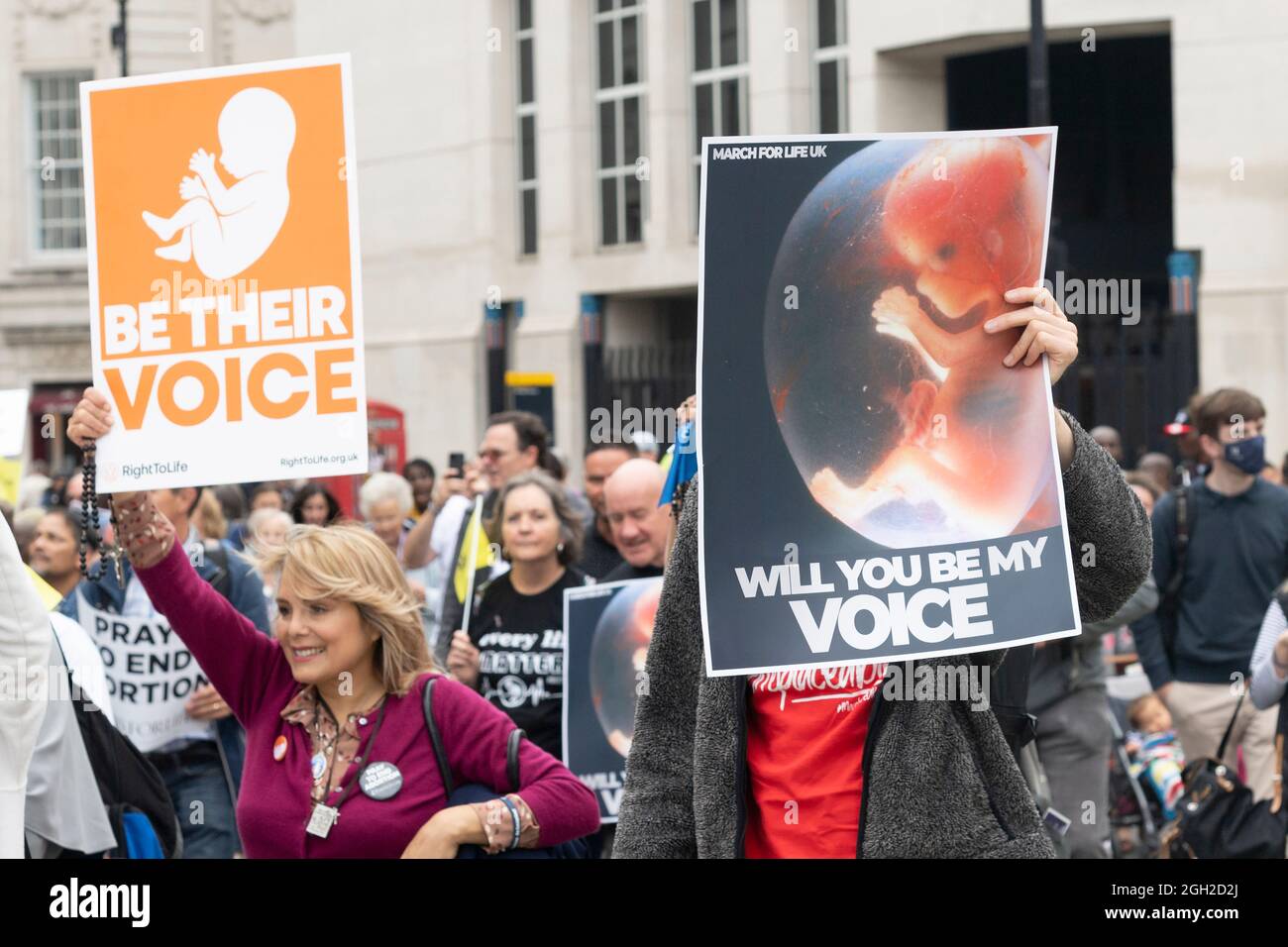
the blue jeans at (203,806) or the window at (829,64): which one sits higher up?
the window at (829,64)

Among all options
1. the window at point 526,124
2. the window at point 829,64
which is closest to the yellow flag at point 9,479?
the window at point 829,64

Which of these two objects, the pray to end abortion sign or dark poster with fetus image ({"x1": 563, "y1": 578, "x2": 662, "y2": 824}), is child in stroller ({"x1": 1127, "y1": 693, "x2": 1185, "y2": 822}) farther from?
the pray to end abortion sign

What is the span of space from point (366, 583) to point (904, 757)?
4.97ft

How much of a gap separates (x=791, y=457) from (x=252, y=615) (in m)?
3.72

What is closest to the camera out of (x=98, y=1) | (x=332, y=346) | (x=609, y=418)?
(x=332, y=346)

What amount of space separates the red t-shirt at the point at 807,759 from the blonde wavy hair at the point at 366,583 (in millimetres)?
1123

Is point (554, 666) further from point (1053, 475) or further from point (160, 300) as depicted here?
point (1053, 475)

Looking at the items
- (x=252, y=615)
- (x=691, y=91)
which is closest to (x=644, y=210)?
(x=691, y=91)

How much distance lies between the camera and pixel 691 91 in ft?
92.6

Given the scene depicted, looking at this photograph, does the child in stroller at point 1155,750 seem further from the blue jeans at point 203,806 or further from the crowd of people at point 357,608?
the blue jeans at point 203,806

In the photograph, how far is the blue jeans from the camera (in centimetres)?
657

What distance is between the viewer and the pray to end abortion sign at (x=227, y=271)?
172 inches

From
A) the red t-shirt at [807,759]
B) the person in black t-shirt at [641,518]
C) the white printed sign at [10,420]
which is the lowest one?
the red t-shirt at [807,759]
